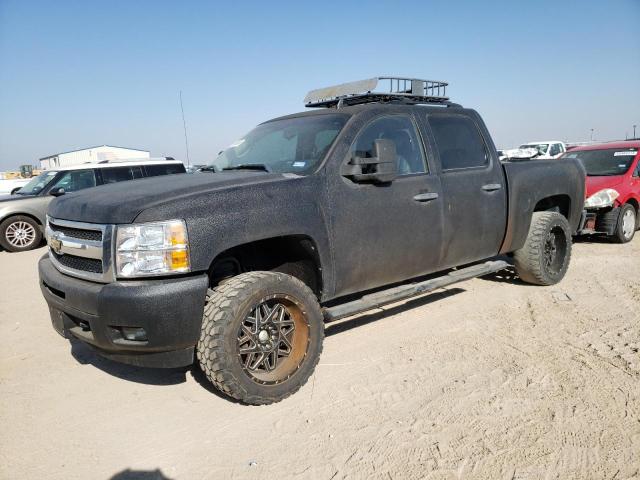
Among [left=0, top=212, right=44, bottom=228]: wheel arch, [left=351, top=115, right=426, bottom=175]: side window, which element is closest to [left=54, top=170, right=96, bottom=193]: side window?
[left=0, top=212, right=44, bottom=228]: wheel arch

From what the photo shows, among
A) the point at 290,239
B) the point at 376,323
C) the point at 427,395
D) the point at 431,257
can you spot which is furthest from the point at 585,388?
the point at 290,239

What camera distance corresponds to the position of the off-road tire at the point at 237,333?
2855 millimetres

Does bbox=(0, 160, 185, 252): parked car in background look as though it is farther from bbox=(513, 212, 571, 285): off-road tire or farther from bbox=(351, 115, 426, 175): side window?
bbox=(513, 212, 571, 285): off-road tire

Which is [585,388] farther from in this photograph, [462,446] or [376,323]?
[376,323]

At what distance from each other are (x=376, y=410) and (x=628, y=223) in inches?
295

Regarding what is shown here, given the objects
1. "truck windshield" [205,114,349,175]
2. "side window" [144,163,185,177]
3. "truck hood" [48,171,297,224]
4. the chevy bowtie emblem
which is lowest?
the chevy bowtie emblem

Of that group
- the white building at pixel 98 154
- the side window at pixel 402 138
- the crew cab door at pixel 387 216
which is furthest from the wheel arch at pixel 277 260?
the white building at pixel 98 154

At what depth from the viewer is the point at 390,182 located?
3744 mm

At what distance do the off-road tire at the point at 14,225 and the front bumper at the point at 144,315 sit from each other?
27.3 feet

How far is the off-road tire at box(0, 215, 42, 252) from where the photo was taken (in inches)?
384

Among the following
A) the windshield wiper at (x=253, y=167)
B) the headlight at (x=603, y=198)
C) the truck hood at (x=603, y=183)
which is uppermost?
the windshield wiper at (x=253, y=167)

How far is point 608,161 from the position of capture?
8977mm

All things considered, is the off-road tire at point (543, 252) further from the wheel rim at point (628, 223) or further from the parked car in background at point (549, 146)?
the parked car in background at point (549, 146)

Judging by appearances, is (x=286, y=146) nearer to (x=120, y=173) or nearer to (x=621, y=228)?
(x=621, y=228)
